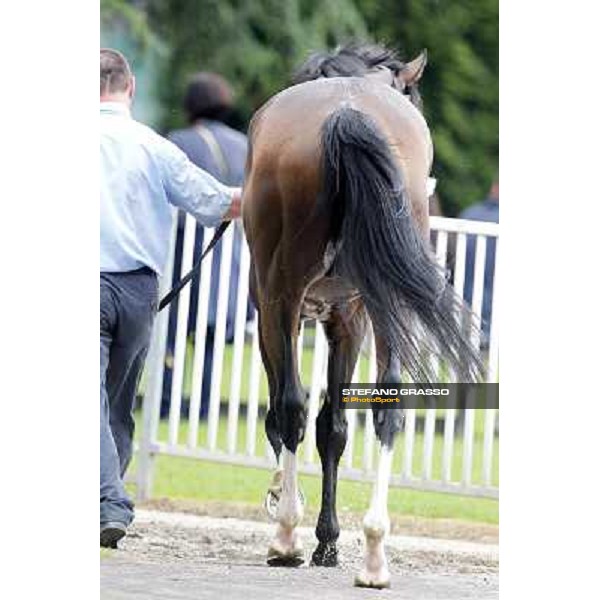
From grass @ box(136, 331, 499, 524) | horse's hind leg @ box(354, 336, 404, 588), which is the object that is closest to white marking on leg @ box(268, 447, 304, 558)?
horse's hind leg @ box(354, 336, 404, 588)

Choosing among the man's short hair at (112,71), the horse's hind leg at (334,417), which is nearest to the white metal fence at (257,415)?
the horse's hind leg at (334,417)

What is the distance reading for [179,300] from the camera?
30.0 ft

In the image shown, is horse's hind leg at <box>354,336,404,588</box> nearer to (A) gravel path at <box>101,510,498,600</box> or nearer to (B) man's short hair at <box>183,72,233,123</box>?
(A) gravel path at <box>101,510,498,600</box>

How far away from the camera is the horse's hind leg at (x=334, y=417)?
807 centimetres

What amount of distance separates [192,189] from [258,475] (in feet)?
4.56

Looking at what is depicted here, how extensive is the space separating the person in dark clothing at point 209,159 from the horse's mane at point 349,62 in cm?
35

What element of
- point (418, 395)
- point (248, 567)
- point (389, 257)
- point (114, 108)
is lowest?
point (248, 567)

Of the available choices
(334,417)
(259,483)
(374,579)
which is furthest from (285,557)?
(259,483)

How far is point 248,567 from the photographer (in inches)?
314

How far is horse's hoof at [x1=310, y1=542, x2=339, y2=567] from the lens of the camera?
8016 millimetres

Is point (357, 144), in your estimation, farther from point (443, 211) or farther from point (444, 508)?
point (444, 508)

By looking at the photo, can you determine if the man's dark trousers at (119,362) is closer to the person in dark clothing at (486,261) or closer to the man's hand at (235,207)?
the man's hand at (235,207)

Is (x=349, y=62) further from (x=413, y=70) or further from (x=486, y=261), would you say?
(x=486, y=261)

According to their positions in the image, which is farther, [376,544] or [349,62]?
[349,62]
